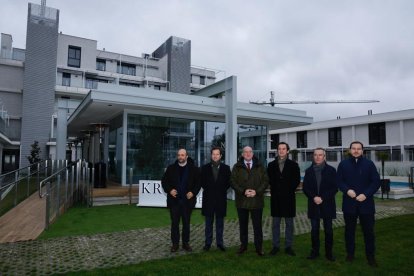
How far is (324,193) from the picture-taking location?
4.54m

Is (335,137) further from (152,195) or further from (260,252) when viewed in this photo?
(260,252)

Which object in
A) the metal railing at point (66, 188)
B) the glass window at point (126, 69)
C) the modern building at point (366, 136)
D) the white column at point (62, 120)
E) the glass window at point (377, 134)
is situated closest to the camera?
the metal railing at point (66, 188)

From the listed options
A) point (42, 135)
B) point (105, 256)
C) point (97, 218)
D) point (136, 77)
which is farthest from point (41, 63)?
point (105, 256)

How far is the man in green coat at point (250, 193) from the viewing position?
4820 mm

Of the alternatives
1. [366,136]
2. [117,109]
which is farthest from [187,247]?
[366,136]

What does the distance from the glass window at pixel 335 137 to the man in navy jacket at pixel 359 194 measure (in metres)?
32.2

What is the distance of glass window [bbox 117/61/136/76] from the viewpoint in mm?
39594

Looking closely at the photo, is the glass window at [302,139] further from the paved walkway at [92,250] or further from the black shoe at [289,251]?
the black shoe at [289,251]

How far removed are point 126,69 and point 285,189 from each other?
3840 cm

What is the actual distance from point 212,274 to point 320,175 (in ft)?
6.64

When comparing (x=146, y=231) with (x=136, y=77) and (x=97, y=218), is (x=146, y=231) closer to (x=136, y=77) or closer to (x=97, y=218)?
(x=97, y=218)

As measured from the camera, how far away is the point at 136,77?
3866cm

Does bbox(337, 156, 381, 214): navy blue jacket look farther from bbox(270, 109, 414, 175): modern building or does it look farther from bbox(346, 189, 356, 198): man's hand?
bbox(270, 109, 414, 175): modern building

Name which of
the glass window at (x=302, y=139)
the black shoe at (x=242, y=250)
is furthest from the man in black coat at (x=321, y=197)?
the glass window at (x=302, y=139)
